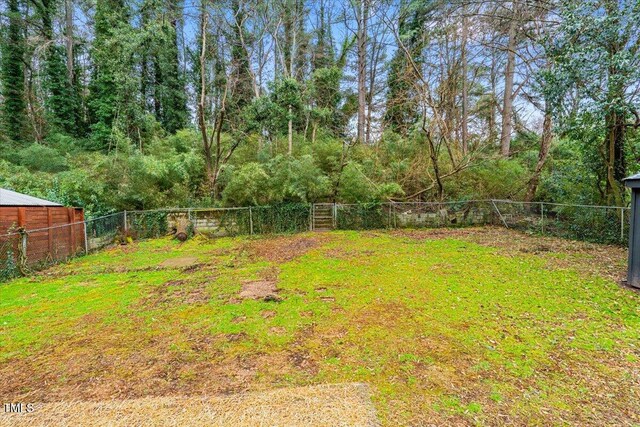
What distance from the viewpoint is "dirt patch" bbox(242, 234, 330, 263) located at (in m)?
7.23

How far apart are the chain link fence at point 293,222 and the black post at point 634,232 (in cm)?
371

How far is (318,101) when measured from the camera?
15961 millimetres

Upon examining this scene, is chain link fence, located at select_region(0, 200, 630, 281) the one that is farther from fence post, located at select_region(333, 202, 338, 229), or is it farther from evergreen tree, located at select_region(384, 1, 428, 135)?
evergreen tree, located at select_region(384, 1, 428, 135)

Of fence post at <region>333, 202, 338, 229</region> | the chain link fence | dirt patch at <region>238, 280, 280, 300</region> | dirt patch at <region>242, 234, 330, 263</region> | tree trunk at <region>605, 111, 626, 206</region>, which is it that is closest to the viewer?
dirt patch at <region>238, 280, 280, 300</region>

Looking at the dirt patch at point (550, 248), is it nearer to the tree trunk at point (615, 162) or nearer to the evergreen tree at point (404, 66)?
the tree trunk at point (615, 162)

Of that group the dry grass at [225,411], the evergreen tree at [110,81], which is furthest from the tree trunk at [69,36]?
the dry grass at [225,411]

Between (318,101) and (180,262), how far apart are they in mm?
12272

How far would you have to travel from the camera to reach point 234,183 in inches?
408

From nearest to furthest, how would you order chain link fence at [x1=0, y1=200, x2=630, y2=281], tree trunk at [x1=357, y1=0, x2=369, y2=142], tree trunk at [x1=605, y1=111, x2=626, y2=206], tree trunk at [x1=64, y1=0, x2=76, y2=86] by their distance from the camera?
1. chain link fence at [x1=0, y1=200, x2=630, y2=281]
2. tree trunk at [x1=605, y1=111, x2=626, y2=206]
3. tree trunk at [x1=357, y1=0, x2=369, y2=142]
4. tree trunk at [x1=64, y1=0, x2=76, y2=86]

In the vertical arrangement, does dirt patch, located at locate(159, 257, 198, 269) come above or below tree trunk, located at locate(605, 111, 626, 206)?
below

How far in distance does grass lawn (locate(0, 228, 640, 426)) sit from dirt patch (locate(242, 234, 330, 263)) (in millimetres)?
1075

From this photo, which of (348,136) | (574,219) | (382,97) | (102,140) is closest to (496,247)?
(574,219)

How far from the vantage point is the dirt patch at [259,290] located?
4.34 meters

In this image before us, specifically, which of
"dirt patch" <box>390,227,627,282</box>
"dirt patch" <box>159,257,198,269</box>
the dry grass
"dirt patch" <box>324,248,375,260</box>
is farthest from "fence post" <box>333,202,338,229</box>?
the dry grass
